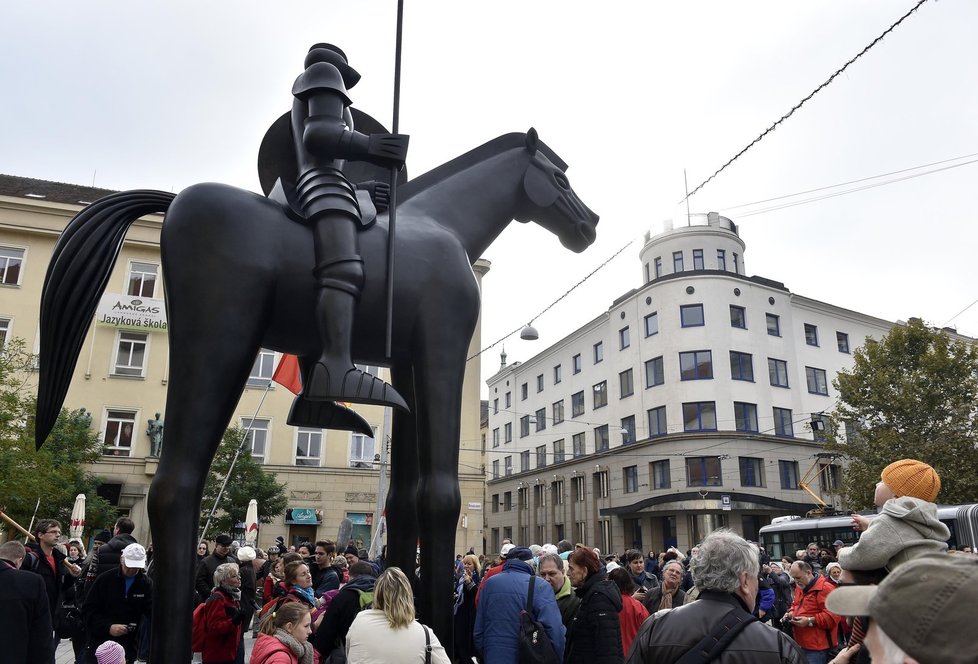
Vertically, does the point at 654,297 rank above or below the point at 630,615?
above

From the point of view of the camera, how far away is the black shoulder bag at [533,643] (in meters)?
5.59

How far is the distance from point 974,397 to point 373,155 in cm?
3253

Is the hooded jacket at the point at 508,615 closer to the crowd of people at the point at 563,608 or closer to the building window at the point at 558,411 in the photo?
the crowd of people at the point at 563,608

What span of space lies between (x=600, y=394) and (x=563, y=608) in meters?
44.4

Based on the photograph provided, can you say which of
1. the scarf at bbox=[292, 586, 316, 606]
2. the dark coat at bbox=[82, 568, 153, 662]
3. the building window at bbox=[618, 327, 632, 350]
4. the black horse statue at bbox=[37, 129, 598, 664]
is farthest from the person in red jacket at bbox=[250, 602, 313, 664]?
the building window at bbox=[618, 327, 632, 350]

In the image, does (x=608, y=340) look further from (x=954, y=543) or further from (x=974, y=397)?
(x=954, y=543)

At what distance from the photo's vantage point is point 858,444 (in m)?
32.2

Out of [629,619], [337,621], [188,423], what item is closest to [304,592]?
[337,621]

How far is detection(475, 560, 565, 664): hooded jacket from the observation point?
18.8 feet

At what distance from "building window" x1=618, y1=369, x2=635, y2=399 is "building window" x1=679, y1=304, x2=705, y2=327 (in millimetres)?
5379

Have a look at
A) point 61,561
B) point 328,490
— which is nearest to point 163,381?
point 328,490

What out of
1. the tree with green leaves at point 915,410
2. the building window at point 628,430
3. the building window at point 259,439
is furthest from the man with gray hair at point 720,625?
the building window at point 628,430

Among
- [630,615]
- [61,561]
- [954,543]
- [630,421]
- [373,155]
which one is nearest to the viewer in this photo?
[373,155]

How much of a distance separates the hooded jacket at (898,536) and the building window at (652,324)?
42.0m
